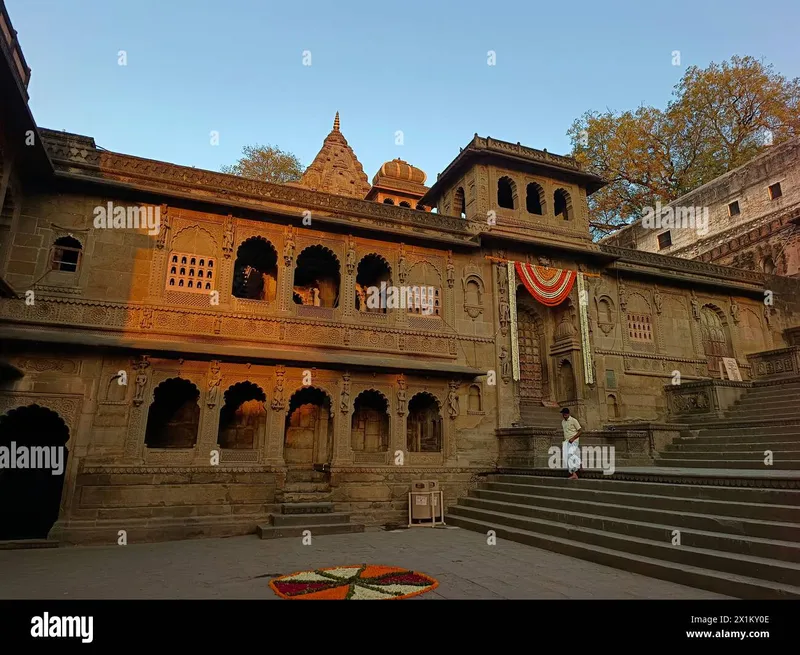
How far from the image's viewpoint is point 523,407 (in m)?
15.9

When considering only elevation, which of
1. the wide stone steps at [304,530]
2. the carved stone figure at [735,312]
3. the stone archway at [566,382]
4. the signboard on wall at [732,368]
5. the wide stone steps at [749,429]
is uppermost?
the carved stone figure at [735,312]

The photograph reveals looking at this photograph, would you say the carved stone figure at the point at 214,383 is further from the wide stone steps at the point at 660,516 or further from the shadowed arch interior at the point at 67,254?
the wide stone steps at the point at 660,516

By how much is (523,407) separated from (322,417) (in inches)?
262

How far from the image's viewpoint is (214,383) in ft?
39.1

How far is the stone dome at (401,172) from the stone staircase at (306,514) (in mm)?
18426

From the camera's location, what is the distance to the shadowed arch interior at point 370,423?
14.6m

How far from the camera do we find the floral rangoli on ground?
549 centimetres

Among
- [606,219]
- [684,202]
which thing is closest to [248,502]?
[684,202]

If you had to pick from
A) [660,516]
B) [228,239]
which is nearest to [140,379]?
[228,239]

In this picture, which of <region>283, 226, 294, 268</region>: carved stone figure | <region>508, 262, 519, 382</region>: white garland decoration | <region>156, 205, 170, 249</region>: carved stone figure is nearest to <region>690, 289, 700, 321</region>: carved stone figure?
<region>508, 262, 519, 382</region>: white garland decoration

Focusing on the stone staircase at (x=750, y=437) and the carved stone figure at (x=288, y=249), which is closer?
the stone staircase at (x=750, y=437)

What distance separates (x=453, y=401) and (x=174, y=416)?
7.96 m

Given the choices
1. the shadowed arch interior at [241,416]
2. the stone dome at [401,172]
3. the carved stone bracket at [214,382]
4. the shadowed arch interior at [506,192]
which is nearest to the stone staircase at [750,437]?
the shadowed arch interior at [506,192]
